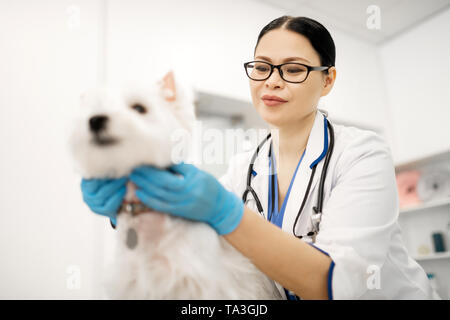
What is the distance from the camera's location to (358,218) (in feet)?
2.82

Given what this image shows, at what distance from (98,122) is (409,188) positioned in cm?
356

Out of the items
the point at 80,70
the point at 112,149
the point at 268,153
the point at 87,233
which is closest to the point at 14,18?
the point at 80,70

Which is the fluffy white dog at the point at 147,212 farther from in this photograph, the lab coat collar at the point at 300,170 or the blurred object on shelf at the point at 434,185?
the blurred object on shelf at the point at 434,185

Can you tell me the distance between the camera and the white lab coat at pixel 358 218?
32.1 inches

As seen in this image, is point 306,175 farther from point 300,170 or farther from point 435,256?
point 435,256

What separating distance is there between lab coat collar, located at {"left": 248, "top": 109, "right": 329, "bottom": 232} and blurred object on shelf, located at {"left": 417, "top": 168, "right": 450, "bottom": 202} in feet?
8.19

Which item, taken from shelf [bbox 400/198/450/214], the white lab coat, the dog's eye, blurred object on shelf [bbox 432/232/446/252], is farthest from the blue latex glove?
blurred object on shelf [bbox 432/232/446/252]

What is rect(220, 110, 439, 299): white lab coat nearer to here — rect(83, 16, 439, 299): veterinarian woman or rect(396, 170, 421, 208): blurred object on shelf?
rect(83, 16, 439, 299): veterinarian woman

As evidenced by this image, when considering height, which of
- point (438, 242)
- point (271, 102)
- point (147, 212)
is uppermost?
point (271, 102)

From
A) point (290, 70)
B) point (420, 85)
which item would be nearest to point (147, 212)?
point (290, 70)

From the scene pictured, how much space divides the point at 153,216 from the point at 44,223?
1616 millimetres

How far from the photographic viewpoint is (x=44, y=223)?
1991 millimetres

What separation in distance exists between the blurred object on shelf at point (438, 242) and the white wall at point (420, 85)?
755 millimetres
